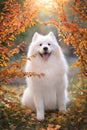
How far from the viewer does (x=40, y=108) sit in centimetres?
529

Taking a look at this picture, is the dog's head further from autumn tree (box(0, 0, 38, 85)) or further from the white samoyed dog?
autumn tree (box(0, 0, 38, 85))

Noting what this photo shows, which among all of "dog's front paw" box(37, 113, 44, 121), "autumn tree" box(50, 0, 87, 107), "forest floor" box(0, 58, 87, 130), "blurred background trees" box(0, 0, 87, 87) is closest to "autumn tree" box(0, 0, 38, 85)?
"blurred background trees" box(0, 0, 87, 87)

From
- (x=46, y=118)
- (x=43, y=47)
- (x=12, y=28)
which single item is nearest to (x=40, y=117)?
(x=46, y=118)

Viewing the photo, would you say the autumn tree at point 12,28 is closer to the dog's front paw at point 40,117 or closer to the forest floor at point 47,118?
the forest floor at point 47,118

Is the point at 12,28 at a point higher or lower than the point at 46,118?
higher

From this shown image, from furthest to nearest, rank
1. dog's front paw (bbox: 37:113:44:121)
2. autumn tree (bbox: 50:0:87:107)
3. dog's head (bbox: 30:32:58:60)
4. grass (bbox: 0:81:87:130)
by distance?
dog's front paw (bbox: 37:113:44:121), dog's head (bbox: 30:32:58:60), grass (bbox: 0:81:87:130), autumn tree (bbox: 50:0:87:107)

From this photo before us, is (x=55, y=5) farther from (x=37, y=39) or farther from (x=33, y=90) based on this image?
(x=33, y=90)

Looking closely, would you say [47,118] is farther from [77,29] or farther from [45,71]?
[77,29]

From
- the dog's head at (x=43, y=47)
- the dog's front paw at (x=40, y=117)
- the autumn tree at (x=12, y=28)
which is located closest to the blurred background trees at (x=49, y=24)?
the autumn tree at (x=12, y=28)

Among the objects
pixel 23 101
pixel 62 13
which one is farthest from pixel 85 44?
pixel 23 101

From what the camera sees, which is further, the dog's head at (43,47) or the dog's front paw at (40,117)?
the dog's front paw at (40,117)

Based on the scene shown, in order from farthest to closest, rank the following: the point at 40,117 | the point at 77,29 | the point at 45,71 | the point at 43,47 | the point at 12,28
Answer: the point at 40,117 < the point at 45,71 < the point at 43,47 < the point at 12,28 < the point at 77,29

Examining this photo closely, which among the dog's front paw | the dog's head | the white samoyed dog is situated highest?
the dog's head

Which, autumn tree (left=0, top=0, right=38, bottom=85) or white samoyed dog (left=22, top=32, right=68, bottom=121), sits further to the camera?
white samoyed dog (left=22, top=32, right=68, bottom=121)
